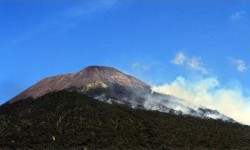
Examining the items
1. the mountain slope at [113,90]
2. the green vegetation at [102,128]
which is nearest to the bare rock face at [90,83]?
the mountain slope at [113,90]

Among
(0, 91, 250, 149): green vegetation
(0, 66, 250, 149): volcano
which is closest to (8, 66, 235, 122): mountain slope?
(0, 66, 250, 149): volcano

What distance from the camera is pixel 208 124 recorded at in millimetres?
140875

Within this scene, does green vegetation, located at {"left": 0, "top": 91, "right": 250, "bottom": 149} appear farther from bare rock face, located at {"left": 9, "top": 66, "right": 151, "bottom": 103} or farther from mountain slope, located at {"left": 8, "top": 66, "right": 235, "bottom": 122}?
bare rock face, located at {"left": 9, "top": 66, "right": 151, "bottom": 103}

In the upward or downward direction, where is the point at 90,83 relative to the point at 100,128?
upward

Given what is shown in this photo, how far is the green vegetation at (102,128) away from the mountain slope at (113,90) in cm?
2405

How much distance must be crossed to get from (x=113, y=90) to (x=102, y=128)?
47.7 meters

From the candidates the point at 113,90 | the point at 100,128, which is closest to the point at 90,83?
the point at 113,90

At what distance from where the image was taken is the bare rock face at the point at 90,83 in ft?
591

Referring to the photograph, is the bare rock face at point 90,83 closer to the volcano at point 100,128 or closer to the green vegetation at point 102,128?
the volcano at point 100,128

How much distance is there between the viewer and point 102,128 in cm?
13100

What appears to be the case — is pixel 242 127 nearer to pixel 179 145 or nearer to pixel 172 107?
pixel 179 145

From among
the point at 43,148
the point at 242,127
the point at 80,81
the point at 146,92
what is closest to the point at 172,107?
the point at 146,92

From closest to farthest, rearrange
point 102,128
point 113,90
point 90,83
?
1. point 102,128
2. point 113,90
3. point 90,83

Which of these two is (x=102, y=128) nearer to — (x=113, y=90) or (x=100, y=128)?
(x=100, y=128)
